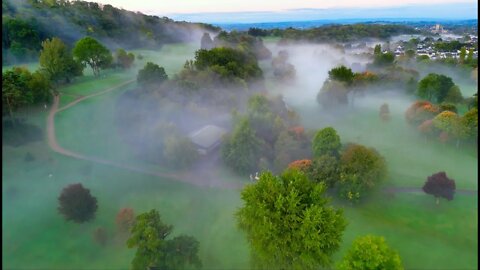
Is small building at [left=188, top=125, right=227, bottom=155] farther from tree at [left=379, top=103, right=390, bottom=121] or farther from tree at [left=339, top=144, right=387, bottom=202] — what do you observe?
tree at [left=379, top=103, right=390, bottom=121]

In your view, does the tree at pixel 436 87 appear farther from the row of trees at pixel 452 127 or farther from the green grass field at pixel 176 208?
the green grass field at pixel 176 208

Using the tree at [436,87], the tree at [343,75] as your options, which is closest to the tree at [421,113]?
the tree at [436,87]

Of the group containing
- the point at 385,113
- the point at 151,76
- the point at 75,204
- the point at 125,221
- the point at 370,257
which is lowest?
the point at 385,113

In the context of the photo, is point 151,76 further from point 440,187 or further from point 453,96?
point 453,96

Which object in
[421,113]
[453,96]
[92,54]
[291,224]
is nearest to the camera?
[291,224]

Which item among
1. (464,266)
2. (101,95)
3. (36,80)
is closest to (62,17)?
(101,95)

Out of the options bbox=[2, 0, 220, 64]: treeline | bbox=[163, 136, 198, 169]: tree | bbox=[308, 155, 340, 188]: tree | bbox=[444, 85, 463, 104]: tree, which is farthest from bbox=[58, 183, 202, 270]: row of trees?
bbox=[2, 0, 220, 64]: treeline

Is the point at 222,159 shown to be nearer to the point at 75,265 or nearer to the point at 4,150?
the point at 75,265

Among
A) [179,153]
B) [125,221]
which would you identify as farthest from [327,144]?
[125,221]
